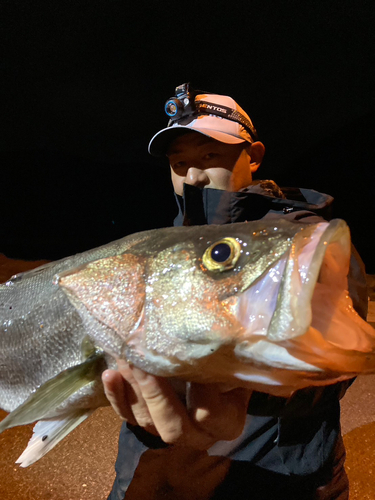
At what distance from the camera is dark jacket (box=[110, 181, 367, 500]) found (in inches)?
62.5

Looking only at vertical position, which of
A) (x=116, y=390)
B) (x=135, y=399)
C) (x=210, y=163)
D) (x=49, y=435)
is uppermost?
(x=210, y=163)

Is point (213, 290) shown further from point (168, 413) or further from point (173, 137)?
point (173, 137)

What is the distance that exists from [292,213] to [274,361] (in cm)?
111

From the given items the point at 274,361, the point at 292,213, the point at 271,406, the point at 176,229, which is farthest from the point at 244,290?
the point at 292,213

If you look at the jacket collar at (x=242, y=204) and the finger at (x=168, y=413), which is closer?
the finger at (x=168, y=413)

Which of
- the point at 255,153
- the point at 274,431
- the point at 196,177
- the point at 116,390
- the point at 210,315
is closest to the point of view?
the point at 210,315

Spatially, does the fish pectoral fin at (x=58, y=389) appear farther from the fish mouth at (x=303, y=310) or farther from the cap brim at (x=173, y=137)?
the cap brim at (x=173, y=137)

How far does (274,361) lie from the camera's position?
0.93 metres

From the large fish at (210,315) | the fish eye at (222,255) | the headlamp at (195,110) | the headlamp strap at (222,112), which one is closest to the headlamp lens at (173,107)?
the headlamp at (195,110)

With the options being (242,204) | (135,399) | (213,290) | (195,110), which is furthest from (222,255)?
(195,110)

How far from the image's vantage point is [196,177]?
227cm

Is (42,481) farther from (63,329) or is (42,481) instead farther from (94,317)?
(94,317)

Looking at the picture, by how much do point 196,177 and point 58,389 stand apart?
61.9 inches

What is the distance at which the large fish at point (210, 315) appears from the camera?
90 centimetres
